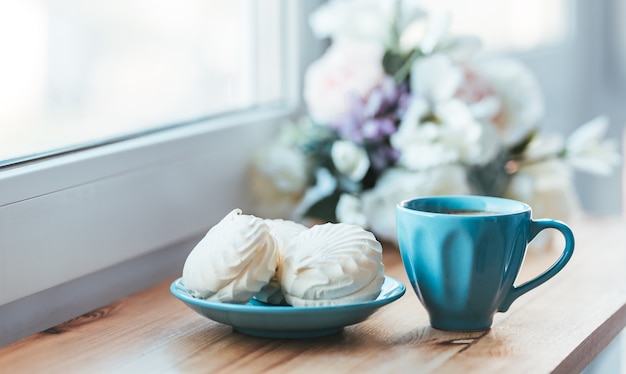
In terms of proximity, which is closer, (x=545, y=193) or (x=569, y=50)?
(x=545, y=193)

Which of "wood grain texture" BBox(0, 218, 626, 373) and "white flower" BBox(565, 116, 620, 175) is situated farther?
"white flower" BBox(565, 116, 620, 175)

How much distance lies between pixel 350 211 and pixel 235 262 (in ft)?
1.11

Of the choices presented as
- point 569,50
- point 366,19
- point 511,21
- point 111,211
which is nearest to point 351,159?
point 366,19

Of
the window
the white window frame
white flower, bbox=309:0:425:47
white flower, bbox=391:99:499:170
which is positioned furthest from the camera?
the window

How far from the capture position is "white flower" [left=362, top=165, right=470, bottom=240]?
3.24 feet

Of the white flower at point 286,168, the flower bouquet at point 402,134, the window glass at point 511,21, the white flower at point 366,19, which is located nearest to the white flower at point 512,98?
the flower bouquet at point 402,134

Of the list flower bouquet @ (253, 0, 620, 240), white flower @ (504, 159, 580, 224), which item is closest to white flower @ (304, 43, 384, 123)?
flower bouquet @ (253, 0, 620, 240)

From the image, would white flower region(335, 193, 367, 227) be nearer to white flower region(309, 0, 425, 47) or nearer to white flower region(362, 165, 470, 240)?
white flower region(362, 165, 470, 240)

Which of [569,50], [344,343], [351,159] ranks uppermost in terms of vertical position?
[569,50]

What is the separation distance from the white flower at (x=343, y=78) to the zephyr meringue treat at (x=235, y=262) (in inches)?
14.5

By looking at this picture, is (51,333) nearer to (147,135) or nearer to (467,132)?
(147,135)

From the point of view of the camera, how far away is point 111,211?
876 millimetres

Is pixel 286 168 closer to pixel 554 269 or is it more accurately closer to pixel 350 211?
pixel 350 211

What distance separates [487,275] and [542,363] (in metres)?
0.09
